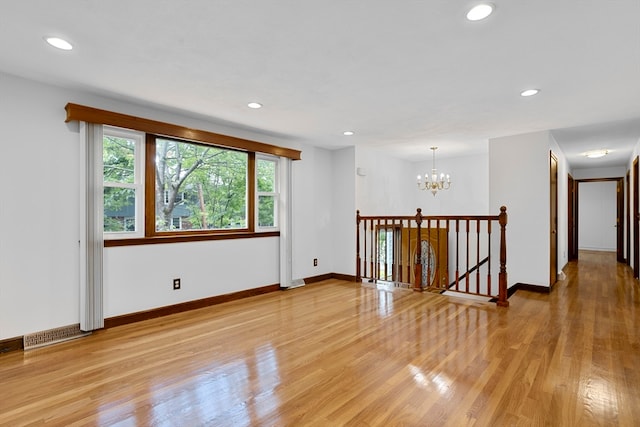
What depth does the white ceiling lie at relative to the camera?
73.4 inches

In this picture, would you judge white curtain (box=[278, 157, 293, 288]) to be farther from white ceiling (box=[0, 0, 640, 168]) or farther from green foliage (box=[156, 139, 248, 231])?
white ceiling (box=[0, 0, 640, 168])

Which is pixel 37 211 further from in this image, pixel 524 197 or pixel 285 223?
pixel 524 197

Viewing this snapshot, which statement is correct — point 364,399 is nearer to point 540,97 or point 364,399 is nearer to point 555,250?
point 540,97

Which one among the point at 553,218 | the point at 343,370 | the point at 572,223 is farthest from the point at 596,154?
the point at 343,370

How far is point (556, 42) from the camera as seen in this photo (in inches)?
85.5

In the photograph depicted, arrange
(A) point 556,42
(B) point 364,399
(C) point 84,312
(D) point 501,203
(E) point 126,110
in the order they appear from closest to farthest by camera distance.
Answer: (B) point 364,399 → (A) point 556,42 → (C) point 84,312 → (E) point 126,110 → (D) point 501,203

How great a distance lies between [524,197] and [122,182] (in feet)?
17.5

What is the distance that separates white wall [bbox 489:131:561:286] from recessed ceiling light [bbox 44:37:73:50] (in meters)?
5.29

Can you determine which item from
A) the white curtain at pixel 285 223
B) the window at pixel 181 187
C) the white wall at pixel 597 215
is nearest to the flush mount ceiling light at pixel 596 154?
the white wall at pixel 597 215

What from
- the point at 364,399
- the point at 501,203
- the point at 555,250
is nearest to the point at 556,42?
the point at 364,399

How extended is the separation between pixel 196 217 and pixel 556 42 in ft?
12.8

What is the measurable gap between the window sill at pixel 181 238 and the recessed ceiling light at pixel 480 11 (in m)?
3.50

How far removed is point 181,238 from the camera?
3834 millimetres

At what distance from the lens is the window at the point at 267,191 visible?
481 centimetres
